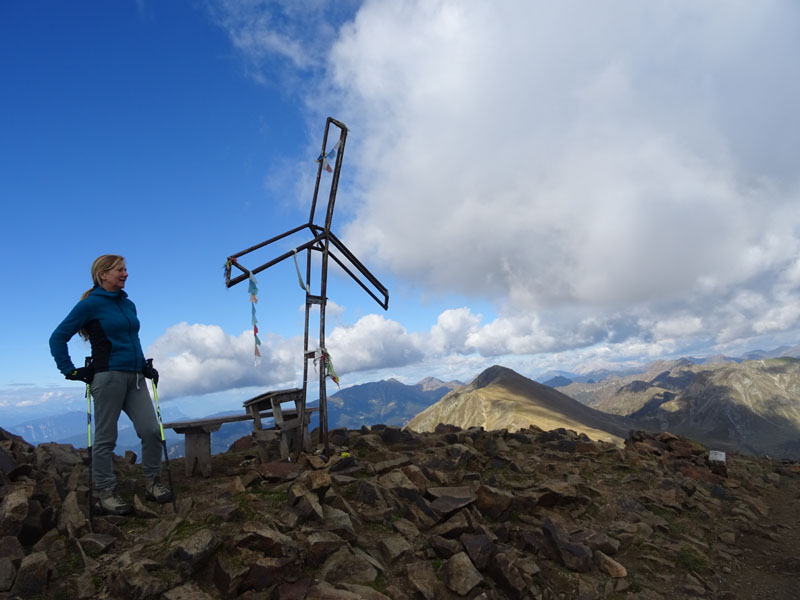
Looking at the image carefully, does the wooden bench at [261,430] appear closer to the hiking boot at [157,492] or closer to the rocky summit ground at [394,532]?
the rocky summit ground at [394,532]

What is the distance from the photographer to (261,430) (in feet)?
41.1

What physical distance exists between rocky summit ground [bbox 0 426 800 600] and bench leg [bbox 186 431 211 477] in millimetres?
372

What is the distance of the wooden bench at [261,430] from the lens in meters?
11.3

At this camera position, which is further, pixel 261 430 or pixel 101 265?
pixel 261 430

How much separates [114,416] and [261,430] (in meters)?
4.94

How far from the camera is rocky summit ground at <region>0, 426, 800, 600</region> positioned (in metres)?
6.07

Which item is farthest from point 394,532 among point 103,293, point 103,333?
point 103,293

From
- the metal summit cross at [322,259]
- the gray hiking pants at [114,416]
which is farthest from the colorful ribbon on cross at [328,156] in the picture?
the gray hiking pants at [114,416]

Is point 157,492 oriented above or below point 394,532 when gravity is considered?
above

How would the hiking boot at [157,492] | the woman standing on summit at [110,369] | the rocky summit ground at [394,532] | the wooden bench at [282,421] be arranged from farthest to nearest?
the wooden bench at [282,421] < the hiking boot at [157,492] < the woman standing on summit at [110,369] < the rocky summit ground at [394,532]

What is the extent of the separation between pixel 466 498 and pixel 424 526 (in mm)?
1321

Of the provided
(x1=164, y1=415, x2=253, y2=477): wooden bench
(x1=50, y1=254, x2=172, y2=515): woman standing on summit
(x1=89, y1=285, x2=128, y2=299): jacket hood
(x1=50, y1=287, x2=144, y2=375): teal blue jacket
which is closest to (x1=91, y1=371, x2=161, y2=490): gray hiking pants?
(x1=50, y1=254, x2=172, y2=515): woman standing on summit

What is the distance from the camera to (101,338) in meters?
8.05

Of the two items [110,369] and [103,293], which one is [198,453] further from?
[103,293]
